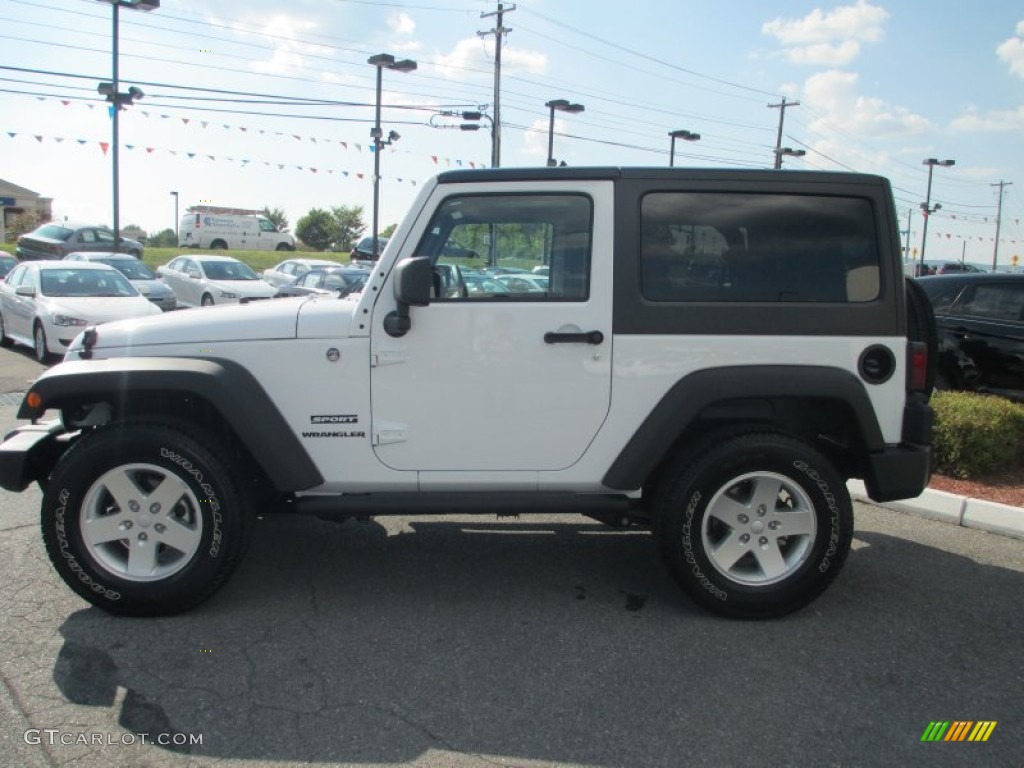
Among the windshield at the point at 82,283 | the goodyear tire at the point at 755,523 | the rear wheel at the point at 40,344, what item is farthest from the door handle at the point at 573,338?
the windshield at the point at 82,283

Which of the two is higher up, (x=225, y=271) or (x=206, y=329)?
(x=225, y=271)

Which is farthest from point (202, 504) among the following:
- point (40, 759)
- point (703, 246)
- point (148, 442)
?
point (703, 246)

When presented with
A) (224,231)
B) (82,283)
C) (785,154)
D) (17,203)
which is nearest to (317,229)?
(17,203)

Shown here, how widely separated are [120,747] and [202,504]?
1.11m

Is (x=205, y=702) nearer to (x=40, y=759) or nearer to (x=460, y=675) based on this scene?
(x=40, y=759)

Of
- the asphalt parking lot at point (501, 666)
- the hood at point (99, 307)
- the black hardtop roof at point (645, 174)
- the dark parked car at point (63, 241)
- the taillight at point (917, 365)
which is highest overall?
the dark parked car at point (63, 241)

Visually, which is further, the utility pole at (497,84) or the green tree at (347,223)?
the green tree at (347,223)

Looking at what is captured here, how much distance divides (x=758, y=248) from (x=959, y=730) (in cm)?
213

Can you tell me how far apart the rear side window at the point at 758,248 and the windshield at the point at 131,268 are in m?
17.0

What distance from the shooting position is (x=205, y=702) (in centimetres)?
299

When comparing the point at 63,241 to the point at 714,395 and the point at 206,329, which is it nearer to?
the point at 206,329

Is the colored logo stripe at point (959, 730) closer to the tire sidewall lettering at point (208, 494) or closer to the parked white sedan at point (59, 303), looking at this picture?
the tire sidewall lettering at point (208, 494)

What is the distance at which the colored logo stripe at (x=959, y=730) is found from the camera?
2.88 meters

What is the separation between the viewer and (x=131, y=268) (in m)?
18.5
